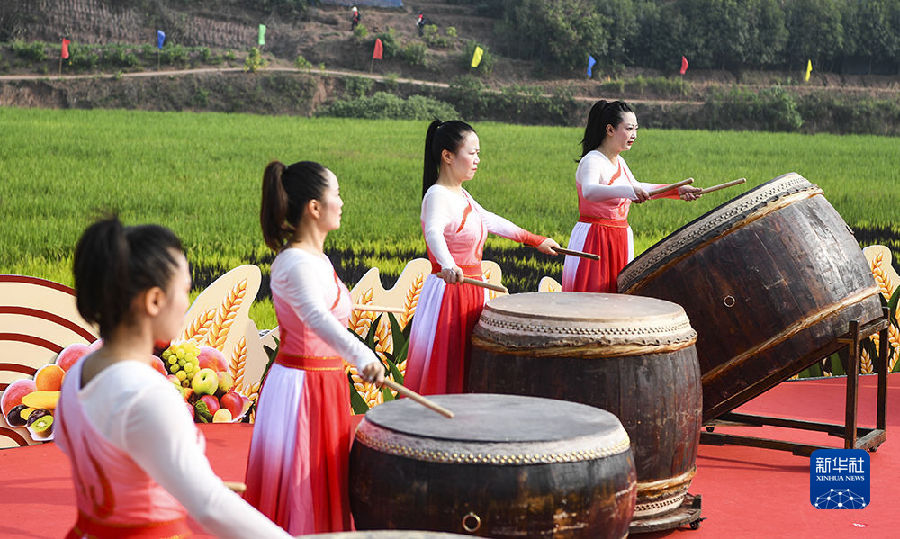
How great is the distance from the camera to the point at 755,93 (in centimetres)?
1101

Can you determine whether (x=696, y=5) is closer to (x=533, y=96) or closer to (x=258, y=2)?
(x=533, y=96)

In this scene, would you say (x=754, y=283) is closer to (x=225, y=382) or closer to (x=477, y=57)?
(x=225, y=382)

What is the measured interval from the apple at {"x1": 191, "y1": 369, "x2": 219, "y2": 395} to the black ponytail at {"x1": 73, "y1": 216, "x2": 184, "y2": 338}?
2930mm

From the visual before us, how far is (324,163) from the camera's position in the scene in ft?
23.8

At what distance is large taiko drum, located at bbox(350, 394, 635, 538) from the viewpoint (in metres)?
2.31

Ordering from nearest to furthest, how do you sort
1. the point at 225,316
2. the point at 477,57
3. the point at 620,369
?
the point at 620,369 → the point at 225,316 → the point at 477,57

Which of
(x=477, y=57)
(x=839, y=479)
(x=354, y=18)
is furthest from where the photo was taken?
(x=477, y=57)

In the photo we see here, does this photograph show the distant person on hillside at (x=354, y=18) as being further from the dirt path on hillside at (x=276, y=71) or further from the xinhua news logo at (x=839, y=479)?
the xinhua news logo at (x=839, y=479)

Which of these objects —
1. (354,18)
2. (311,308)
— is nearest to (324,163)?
(354,18)

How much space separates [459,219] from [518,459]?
1331mm

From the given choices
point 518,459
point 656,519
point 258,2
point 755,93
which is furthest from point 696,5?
point 518,459

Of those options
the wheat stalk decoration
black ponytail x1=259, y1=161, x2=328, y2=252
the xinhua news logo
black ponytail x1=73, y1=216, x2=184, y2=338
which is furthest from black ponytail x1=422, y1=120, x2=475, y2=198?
black ponytail x1=73, y1=216, x2=184, y2=338

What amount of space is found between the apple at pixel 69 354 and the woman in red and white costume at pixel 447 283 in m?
1.46

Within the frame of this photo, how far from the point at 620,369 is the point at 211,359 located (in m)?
Answer: 2.10
